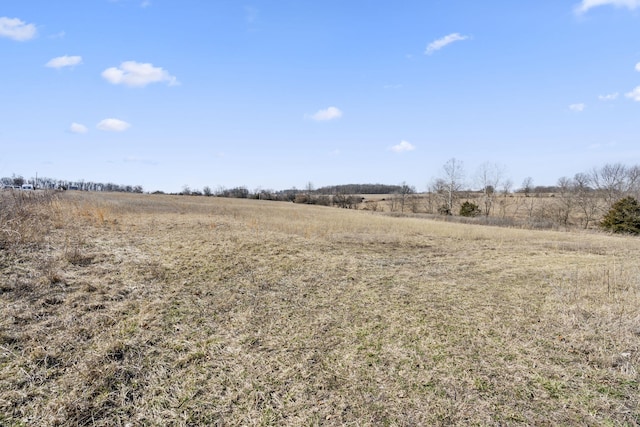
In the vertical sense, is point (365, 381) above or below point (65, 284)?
below

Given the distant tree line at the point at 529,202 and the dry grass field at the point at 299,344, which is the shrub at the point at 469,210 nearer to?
the distant tree line at the point at 529,202

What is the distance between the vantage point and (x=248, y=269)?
27.5 feet

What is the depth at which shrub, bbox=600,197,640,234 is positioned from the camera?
2864 cm

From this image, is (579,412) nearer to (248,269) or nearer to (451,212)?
(248,269)

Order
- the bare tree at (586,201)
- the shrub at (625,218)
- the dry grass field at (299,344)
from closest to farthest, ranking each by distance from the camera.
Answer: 1. the dry grass field at (299,344)
2. the shrub at (625,218)
3. the bare tree at (586,201)

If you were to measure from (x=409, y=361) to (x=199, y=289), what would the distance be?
4390 mm

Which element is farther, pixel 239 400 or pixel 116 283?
pixel 116 283

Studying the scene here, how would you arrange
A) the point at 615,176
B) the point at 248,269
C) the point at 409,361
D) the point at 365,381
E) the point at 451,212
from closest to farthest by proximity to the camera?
1. the point at 365,381
2. the point at 409,361
3. the point at 248,269
4. the point at 615,176
5. the point at 451,212

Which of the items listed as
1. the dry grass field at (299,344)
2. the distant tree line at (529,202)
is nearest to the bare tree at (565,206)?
the distant tree line at (529,202)

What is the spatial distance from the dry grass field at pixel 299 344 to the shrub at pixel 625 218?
2776 cm

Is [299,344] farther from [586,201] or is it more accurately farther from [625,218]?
[586,201]

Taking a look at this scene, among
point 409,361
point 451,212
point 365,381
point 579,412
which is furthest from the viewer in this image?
point 451,212

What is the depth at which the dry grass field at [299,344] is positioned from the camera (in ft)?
10.6

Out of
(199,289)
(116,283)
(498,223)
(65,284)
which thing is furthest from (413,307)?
(498,223)
